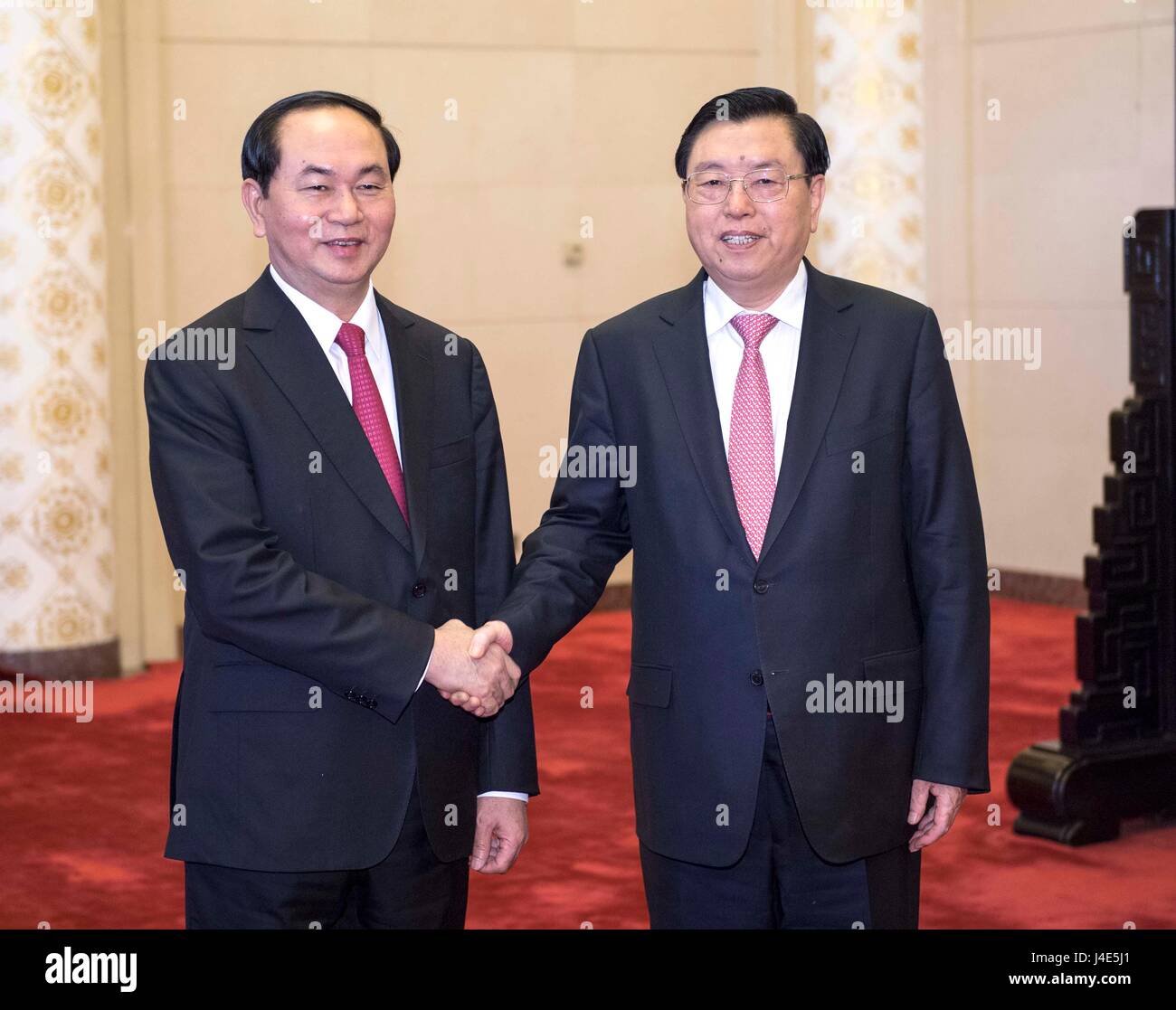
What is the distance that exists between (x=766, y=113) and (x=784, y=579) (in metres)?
0.71

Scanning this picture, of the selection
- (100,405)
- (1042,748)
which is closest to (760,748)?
(1042,748)

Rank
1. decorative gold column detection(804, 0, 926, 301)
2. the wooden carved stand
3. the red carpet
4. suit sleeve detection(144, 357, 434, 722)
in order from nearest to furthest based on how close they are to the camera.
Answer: suit sleeve detection(144, 357, 434, 722), the red carpet, the wooden carved stand, decorative gold column detection(804, 0, 926, 301)

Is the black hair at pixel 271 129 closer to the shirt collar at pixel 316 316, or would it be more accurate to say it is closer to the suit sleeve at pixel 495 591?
the shirt collar at pixel 316 316

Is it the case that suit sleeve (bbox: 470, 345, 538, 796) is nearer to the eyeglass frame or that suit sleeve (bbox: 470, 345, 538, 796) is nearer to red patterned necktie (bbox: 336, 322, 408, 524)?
red patterned necktie (bbox: 336, 322, 408, 524)

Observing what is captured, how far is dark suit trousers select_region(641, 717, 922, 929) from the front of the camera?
7.72ft

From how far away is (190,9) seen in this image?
695 centimetres

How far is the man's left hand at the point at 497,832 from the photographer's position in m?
2.49

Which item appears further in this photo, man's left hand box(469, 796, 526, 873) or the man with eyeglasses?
man's left hand box(469, 796, 526, 873)

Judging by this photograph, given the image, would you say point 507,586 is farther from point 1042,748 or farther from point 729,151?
point 1042,748

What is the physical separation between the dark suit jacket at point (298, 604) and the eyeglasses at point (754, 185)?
1.78 feet

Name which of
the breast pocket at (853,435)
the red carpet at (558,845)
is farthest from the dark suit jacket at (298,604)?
the red carpet at (558,845)

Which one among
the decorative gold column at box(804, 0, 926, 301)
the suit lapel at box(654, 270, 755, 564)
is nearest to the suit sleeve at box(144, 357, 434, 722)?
the suit lapel at box(654, 270, 755, 564)

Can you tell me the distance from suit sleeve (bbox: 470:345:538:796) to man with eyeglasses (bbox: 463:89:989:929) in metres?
0.05

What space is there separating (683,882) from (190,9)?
565cm
